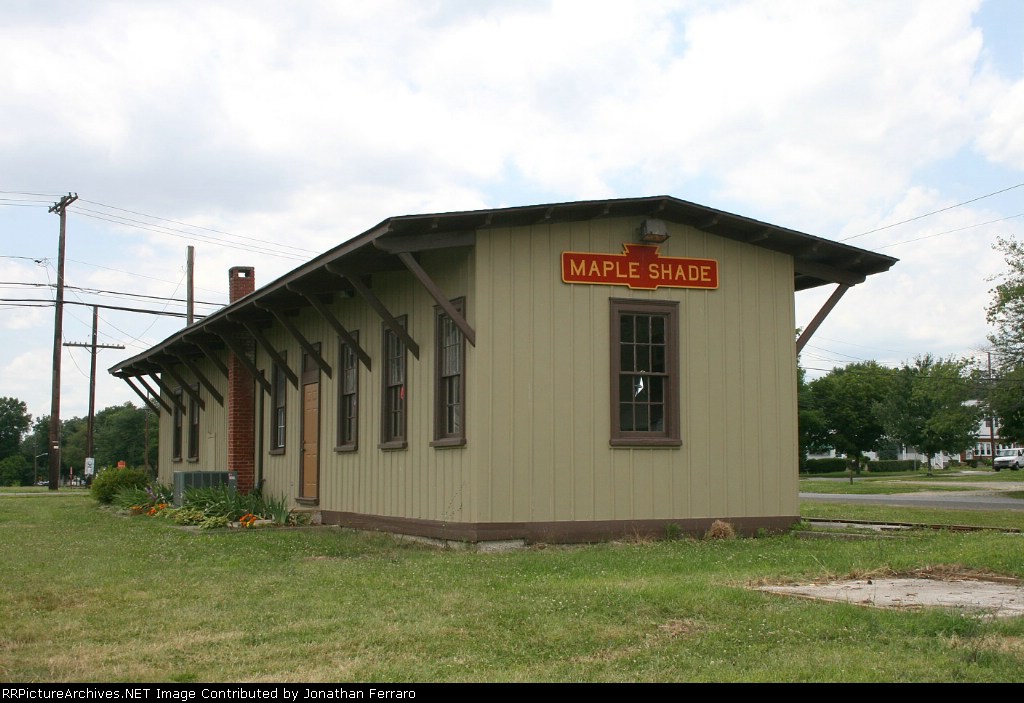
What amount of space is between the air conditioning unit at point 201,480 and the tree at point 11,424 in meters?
103

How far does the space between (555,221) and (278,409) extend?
9.65 meters

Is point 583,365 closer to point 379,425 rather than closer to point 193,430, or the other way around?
point 379,425

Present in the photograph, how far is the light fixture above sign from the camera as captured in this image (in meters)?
13.0

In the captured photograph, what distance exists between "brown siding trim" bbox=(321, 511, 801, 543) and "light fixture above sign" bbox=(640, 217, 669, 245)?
3.36 meters

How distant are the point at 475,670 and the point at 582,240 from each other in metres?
7.80

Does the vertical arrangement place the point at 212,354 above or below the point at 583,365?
above

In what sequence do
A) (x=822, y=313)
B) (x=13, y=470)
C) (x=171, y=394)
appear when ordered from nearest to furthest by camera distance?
(x=822, y=313) → (x=171, y=394) → (x=13, y=470)

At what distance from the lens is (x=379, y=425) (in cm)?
1516

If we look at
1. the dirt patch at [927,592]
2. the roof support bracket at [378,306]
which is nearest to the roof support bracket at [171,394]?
the roof support bracket at [378,306]

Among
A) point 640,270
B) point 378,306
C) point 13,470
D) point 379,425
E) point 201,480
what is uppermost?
point 640,270

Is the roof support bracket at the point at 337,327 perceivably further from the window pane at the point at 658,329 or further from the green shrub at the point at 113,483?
the green shrub at the point at 113,483

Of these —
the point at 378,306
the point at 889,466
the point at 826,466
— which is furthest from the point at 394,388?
the point at 889,466

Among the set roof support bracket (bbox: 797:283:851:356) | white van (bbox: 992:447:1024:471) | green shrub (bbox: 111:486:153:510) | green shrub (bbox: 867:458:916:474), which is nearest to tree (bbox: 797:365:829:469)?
green shrub (bbox: 867:458:916:474)

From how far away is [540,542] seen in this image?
12.4 m
